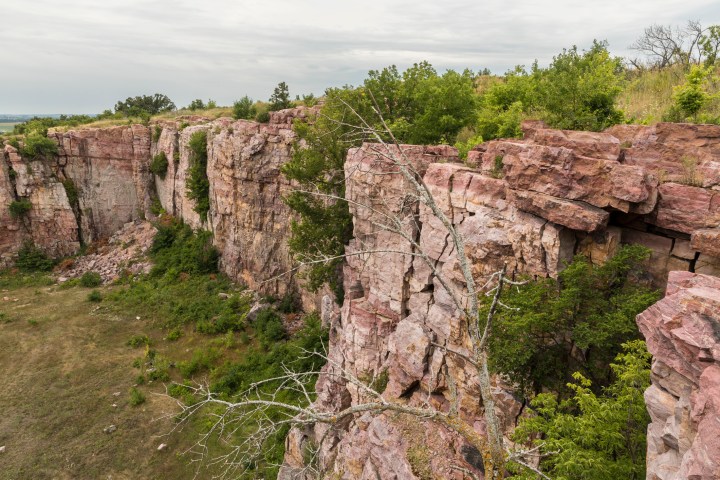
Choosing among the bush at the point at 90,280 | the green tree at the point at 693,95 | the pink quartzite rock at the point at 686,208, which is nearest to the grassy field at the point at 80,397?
the bush at the point at 90,280

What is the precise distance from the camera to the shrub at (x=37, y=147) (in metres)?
36.5

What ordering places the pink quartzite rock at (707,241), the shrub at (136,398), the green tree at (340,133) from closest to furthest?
the pink quartzite rock at (707,241) < the green tree at (340,133) < the shrub at (136,398)

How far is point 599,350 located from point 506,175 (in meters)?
4.88

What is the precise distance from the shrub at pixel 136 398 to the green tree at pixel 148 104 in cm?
4288

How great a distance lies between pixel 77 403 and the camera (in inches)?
834

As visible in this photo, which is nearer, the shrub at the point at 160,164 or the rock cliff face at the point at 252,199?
the rock cliff face at the point at 252,199

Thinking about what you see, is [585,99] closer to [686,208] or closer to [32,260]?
[686,208]

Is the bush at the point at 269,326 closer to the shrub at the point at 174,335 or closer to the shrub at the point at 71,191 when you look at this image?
the shrub at the point at 174,335

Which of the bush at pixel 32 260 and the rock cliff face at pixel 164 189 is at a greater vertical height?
the rock cliff face at pixel 164 189

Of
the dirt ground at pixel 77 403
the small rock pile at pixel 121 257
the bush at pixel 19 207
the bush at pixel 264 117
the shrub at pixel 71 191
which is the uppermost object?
the bush at pixel 264 117

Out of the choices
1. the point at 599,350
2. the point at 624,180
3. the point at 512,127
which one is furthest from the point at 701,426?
the point at 512,127

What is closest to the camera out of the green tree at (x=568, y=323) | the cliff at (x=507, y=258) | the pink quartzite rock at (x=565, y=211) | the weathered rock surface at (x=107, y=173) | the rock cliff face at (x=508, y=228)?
the cliff at (x=507, y=258)

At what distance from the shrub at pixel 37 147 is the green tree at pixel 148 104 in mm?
16501

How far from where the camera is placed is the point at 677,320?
5941 millimetres
